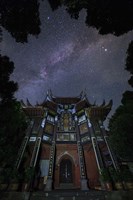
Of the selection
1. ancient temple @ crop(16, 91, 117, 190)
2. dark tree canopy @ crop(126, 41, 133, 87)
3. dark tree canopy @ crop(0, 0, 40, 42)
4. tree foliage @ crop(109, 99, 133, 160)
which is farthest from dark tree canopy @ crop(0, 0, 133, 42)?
ancient temple @ crop(16, 91, 117, 190)

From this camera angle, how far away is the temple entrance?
19.3m

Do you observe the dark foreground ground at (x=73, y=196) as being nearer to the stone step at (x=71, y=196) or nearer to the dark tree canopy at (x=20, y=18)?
the stone step at (x=71, y=196)

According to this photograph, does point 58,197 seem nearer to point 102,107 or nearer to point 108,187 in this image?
point 108,187

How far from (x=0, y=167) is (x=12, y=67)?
285 inches

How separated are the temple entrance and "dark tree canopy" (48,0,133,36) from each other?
1646 centimetres

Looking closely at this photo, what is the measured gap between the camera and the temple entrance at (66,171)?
63.3ft

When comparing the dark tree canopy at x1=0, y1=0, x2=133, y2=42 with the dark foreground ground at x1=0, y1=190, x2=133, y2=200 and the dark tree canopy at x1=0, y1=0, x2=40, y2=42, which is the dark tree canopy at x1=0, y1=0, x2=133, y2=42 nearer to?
the dark tree canopy at x1=0, y1=0, x2=40, y2=42

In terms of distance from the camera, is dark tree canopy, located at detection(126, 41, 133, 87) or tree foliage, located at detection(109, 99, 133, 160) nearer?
dark tree canopy, located at detection(126, 41, 133, 87)

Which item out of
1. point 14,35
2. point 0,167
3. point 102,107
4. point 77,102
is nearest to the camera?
point 14,35

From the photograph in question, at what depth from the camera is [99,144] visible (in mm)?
20234

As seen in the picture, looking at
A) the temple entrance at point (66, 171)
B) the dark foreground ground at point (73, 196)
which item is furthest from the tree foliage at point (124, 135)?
the temple entrance at point (66, 171)

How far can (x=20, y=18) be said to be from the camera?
8.66 m

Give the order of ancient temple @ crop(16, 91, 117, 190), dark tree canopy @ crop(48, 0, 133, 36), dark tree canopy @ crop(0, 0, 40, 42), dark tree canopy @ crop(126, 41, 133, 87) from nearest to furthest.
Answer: dark tree canopy @ crop(48, 0, 133, 36) → dark tree canopy @ crop(0, 0, 40, 42) → dark tree canopy @ crop(126, 41, 133, 87) → ancient temple @ crop(16, 91, 117, 190)

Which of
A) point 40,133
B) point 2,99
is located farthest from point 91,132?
point 2,99
